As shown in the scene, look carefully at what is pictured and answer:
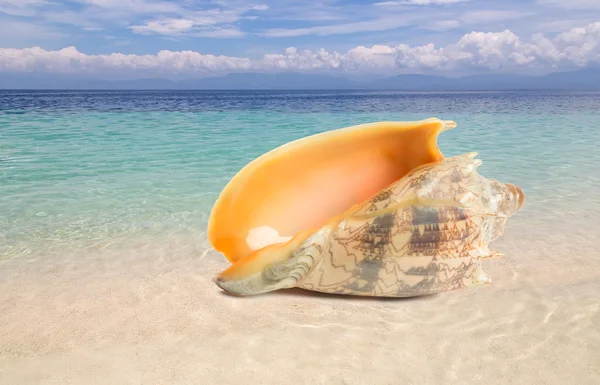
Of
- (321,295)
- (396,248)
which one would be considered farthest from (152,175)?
(396,248)

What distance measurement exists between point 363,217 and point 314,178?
456mm

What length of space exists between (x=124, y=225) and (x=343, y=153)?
6.06 feet

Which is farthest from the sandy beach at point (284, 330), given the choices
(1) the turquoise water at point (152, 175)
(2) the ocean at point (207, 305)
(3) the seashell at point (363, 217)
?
(1) the turquoise water at point (152, 175)

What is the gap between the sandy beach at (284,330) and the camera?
1674 mm

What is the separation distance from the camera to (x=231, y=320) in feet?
6.66

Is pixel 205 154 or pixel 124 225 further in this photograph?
pixel 205 154

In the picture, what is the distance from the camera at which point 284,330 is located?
6.38 ft

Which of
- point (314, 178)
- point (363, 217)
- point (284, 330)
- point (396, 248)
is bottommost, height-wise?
point (284, 330)

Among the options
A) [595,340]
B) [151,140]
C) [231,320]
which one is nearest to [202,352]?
[231,320]

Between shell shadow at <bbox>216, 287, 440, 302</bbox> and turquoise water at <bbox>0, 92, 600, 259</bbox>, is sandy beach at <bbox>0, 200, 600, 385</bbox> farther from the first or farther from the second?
turquoise water at <bbox>0, 92, 600, 259</bbox>

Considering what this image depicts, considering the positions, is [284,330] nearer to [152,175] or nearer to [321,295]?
[321,295]

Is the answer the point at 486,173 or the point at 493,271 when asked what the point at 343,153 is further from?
the point at 486,173

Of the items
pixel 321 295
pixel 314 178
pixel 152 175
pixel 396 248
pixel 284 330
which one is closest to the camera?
pixel 284 330

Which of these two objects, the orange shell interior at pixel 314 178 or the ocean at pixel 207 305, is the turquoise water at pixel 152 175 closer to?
the ocean at pixel 207 305
